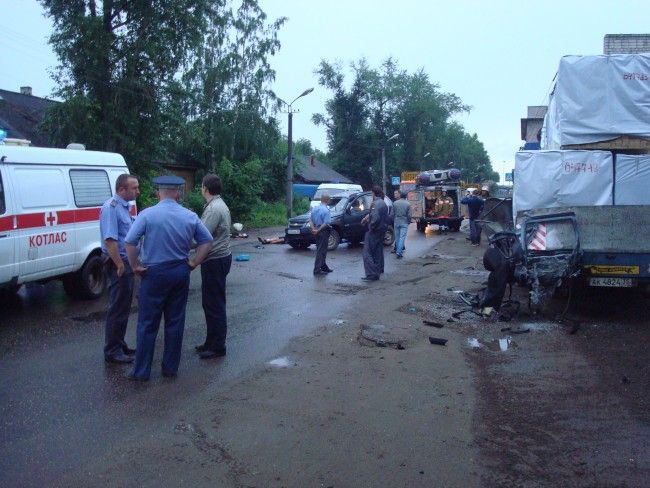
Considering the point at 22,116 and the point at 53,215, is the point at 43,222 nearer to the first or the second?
the point at 53,215

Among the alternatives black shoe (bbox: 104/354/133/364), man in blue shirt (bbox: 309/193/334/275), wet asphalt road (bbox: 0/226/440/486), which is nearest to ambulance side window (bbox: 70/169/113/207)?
wet asphalt road (bbox: 0/226/440/486)

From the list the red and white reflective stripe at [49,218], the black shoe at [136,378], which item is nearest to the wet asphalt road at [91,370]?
the black shoe at [136,378]

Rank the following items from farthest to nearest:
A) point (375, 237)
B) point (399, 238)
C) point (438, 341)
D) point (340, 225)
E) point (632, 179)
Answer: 1. point (340, 225)
2. point (399, 238)
3. point (375, 237)
4. point (632, 179)
5. point (438, 341)

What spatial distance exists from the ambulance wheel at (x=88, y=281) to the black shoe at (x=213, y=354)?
4098 millimetres

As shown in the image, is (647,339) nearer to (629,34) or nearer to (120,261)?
(120,261)

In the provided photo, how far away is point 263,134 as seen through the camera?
41844mm

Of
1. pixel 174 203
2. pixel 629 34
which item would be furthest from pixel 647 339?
pixel 629 34

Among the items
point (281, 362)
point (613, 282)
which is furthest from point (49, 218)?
point (613, 282)

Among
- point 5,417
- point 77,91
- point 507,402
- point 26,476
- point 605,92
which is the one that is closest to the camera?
point 26,476

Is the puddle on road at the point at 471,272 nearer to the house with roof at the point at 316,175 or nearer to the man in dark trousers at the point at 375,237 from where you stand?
the man in dark trousers at the point at 375,237

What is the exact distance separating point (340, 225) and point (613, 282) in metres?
11.3

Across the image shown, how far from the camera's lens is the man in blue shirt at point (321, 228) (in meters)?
13.5

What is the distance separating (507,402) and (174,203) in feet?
11.7

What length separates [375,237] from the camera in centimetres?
1278
